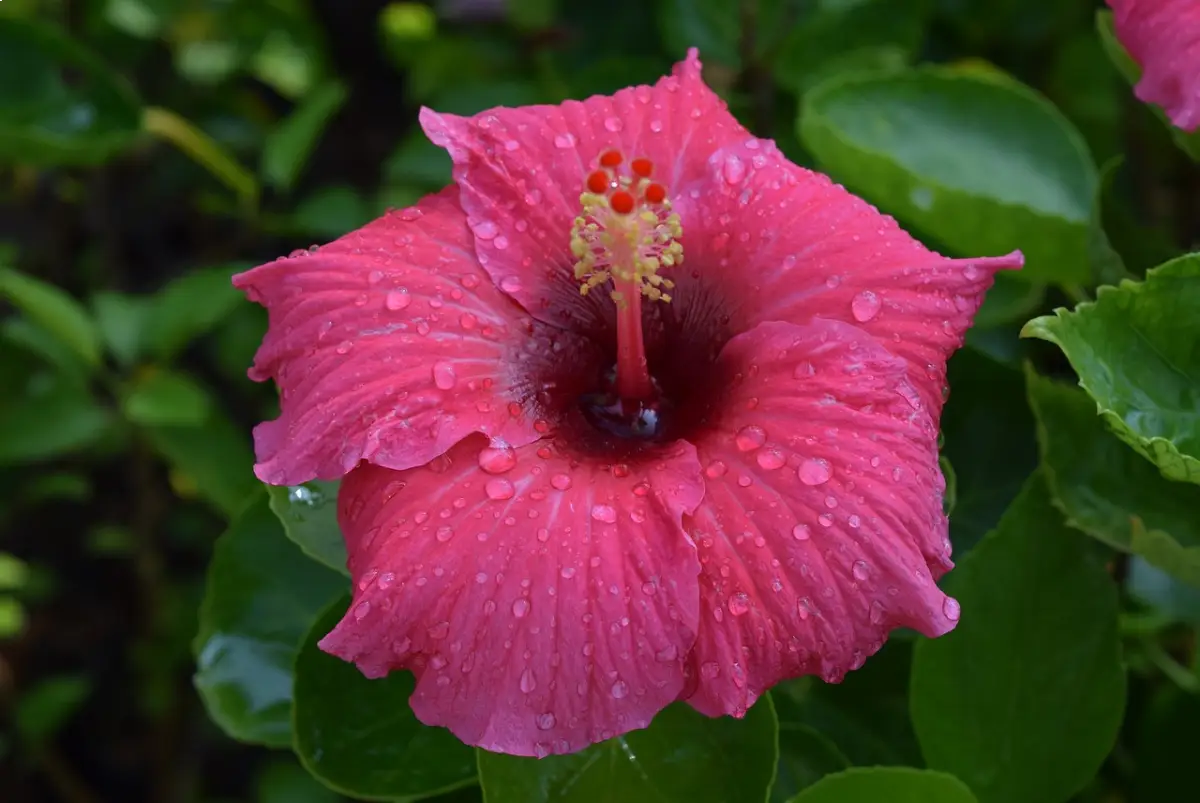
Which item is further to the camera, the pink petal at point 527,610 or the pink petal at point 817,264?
the pink petal at point 817,264

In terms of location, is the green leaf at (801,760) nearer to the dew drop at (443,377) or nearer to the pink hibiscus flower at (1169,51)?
the dew drop at (443,377)

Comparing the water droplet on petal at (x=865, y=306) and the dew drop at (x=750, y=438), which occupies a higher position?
the water droplet on petal at (x=865, y=306)

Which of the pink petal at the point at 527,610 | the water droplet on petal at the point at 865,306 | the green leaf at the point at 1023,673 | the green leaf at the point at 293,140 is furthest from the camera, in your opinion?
the green leaf at the point at 293,140

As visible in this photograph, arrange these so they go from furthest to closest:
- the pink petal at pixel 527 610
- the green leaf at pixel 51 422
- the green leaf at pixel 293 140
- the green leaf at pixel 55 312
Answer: the green leaf at pixel 293 140 < the green leaf at pixel 51 422 < the green leaf at pixel 55 312 < the pink petal at pixel 527 610

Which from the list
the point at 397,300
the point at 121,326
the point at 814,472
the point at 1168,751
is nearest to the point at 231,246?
the point at 121,326

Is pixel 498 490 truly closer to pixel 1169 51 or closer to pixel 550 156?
pixel 550 156

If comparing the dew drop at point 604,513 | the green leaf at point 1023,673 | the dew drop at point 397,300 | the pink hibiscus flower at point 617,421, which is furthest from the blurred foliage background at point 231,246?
the dew drop at point 397,300

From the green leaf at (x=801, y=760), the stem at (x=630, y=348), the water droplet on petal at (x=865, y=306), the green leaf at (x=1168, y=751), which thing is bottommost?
the green leaf at (x=1168, y=751)

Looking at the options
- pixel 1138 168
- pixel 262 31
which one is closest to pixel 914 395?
pixel 1138 168
